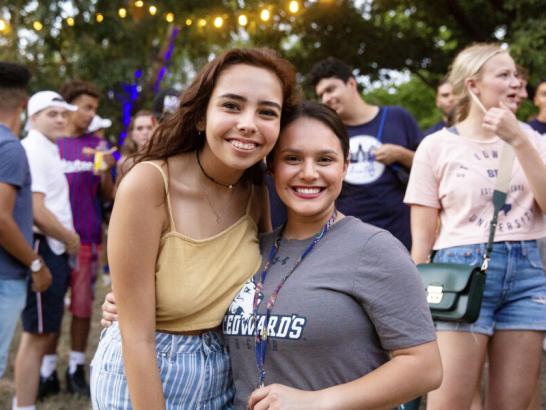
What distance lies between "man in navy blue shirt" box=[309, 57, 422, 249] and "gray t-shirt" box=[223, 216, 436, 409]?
7.76 feet

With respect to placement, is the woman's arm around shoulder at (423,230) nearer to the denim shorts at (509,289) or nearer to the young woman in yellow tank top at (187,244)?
the denim shorts at (509,289)

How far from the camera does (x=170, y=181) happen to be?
2.20 metres

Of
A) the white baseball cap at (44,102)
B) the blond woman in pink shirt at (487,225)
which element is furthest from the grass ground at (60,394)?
the blond woman in pink shirt at (487,225)

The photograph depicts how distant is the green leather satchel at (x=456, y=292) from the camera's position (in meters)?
2.75

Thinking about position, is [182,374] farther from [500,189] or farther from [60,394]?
[60,394]

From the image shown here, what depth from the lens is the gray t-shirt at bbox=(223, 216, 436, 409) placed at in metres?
1.91

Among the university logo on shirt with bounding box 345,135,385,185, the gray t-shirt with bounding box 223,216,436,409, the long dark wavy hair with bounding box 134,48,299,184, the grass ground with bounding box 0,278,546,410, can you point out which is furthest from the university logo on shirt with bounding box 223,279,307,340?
the grass ground with bounding box 0,278,546,410

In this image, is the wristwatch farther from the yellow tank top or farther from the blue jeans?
the yellow tank top

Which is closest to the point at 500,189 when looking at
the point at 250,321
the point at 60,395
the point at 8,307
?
the point at 250,321

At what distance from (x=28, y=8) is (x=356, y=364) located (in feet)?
47.7

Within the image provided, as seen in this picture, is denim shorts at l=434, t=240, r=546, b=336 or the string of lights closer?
denim shorts at l=434, t=240, r=546, b=336

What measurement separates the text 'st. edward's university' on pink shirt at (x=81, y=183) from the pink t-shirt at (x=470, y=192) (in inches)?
137

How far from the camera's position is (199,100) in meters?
2.26

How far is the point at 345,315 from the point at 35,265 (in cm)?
297
